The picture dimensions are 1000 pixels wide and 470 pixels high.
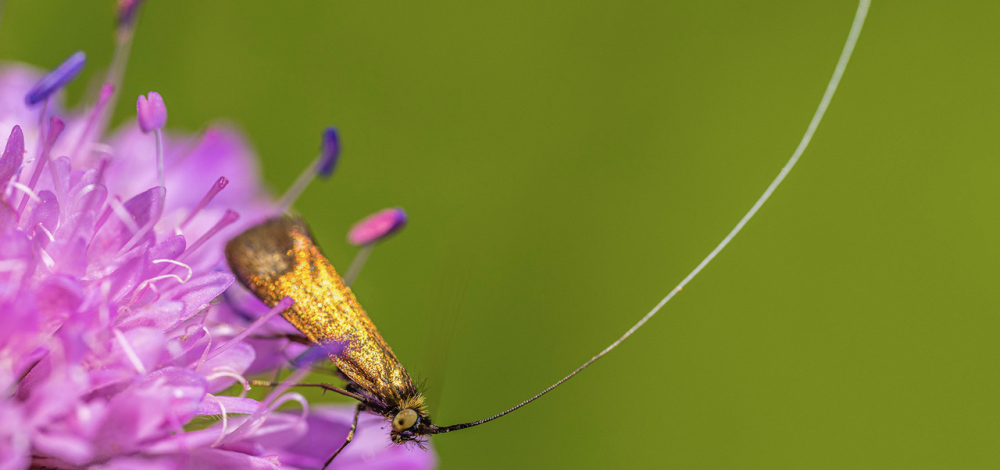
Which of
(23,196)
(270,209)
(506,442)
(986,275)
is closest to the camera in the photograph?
(23,196)

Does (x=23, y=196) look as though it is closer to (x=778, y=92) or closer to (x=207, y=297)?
(x=207, y=297)

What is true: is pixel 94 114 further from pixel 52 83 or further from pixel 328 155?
pixel 328 155

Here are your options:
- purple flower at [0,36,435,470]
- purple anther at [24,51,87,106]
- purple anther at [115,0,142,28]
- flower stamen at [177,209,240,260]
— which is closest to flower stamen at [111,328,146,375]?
purple flower at [0,36,435,470]

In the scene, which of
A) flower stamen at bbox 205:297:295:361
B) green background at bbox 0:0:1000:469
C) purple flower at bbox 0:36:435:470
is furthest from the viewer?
green background at bbox 0:0:1000:469

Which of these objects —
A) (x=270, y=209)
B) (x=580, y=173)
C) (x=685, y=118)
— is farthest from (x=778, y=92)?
(x=270, y=209)

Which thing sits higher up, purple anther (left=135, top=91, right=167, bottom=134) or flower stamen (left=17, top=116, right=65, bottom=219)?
purple anther (left=135, top=91, right=167, bottom=134)

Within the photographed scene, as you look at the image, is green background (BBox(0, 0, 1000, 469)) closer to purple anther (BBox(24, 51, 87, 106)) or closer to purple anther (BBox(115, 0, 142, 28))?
purple anther (BBox(115, 0, 142, 28))

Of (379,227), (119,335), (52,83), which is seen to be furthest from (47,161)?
(379,227)

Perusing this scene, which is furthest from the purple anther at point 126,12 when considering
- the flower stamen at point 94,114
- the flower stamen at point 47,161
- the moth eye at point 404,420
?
the moth eye at point 404,420
